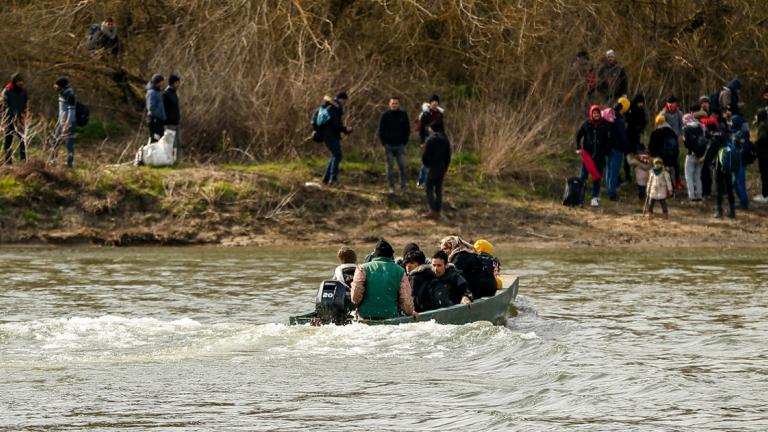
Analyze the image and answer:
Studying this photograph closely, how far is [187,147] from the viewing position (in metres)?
30.1

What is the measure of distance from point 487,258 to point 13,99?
12.1m

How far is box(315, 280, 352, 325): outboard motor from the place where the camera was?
56.4ft

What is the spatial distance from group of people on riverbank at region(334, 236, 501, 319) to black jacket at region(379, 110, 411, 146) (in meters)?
7.93

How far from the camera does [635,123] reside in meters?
29.8

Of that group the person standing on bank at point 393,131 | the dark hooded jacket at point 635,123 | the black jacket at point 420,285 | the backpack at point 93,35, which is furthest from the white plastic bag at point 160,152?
the black jacket at point 420,285

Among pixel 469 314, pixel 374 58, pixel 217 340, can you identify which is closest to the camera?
pixel 217 340

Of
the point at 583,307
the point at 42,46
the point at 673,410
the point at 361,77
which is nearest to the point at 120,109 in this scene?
the point at 42,46

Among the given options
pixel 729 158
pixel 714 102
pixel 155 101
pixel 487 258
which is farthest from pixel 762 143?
pixel 155 101

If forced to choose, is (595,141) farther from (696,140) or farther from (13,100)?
(13,100)

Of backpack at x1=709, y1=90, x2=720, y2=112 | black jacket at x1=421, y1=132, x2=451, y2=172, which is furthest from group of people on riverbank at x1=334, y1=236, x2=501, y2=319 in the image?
backpack at x1=709, y1=90, x2=720, y2=112

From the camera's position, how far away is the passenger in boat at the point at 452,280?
18375 mm

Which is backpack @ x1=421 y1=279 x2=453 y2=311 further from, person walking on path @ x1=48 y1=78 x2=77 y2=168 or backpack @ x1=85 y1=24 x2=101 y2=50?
backpack @ x1=85 y1=24 x2=101 y2=50

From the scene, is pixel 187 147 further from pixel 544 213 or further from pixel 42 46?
pixel 544 213

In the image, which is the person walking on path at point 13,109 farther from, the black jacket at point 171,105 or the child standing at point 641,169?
the child standing at point 641,169
